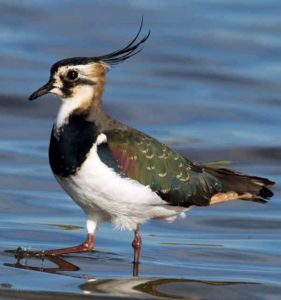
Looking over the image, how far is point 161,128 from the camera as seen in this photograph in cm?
1958

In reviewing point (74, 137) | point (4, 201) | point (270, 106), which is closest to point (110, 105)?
point (270, 106)

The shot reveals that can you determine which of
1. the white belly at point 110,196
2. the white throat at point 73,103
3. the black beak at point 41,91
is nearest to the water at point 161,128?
the white belly at point 110,196

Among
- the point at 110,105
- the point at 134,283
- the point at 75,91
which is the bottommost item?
the point at 134,283

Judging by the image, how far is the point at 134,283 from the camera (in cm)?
1180

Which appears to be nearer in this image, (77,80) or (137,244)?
(77,80)

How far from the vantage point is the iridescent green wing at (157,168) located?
1218 centimetres

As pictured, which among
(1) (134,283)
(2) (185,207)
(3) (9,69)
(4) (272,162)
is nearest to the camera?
(1) (134,283)

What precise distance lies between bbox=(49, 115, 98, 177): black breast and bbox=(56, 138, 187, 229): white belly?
6cm

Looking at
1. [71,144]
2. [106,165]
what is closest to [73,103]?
[71,144]

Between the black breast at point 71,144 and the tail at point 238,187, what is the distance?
1562 millimetres

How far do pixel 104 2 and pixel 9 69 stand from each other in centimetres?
539

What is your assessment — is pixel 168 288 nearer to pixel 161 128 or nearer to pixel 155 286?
pixel 155 286

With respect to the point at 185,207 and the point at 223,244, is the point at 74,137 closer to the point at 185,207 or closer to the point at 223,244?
the point at 185,207

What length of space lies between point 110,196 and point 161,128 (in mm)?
7587
